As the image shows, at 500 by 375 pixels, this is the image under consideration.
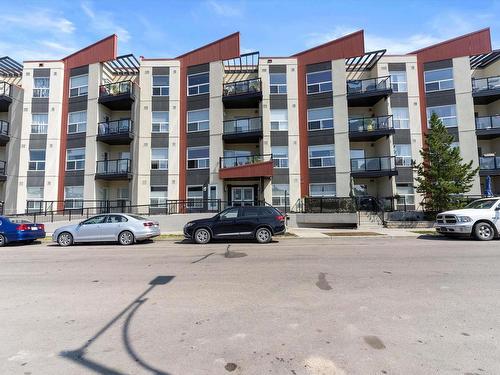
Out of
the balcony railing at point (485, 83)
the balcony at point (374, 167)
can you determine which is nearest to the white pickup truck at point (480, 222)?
the balcony at point (374, 167)

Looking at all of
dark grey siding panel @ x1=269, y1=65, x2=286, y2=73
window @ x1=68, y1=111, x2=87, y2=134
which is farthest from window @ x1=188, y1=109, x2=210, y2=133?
window @ x1=68, y1=111, x2=87, y2=134

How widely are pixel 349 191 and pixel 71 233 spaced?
18.3m

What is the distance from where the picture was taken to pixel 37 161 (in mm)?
25297

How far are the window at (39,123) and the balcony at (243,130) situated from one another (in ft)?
49.6

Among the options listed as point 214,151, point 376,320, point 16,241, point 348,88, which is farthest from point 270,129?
point 376,320

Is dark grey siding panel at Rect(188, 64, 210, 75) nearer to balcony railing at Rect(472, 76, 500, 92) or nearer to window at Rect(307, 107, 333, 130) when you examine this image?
window at Rect(307, 107, 333, 130)

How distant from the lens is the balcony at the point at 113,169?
23.8 meters

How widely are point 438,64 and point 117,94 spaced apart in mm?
25921

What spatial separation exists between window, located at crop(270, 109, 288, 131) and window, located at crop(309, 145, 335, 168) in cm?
280

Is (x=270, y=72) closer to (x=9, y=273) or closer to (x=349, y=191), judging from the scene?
(x=349, y=191)

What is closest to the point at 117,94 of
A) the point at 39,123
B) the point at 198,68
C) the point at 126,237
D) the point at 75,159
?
the point at 75,159

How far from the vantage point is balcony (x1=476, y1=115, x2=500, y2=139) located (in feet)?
76.3

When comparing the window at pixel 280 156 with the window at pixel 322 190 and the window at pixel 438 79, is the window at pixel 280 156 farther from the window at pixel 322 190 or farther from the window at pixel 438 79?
the window at pixel 438 79

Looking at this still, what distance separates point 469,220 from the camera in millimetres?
13203
